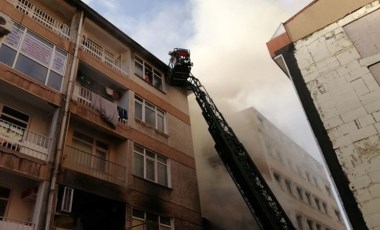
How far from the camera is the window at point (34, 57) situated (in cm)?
1134

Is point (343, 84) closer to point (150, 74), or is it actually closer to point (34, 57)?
point (150, 74)

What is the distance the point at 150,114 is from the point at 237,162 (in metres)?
4.80

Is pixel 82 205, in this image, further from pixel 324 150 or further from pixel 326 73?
pixel 326 73

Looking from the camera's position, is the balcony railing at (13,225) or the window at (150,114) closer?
the balcony railing at (13,225)

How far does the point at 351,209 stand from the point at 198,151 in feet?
68.7

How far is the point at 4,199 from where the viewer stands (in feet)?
33.0

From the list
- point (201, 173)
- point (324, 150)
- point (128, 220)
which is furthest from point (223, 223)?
point (324, 150)

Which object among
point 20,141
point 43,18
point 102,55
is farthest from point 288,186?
point 20,141

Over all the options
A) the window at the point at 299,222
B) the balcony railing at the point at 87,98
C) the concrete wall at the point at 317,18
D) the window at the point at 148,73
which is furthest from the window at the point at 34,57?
the window at the point at 299,222

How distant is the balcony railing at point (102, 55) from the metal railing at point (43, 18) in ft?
3.64

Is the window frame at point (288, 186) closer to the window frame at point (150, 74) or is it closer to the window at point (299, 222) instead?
the window at point (299, 222)

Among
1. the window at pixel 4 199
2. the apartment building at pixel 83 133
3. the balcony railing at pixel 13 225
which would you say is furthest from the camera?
the apartment building at pixel 83 133

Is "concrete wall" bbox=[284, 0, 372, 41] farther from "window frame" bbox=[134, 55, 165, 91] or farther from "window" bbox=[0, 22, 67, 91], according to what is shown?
"window" bbox=[0, 22, 67, 91]

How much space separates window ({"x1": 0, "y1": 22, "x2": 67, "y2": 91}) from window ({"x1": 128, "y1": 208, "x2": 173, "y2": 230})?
549cm
